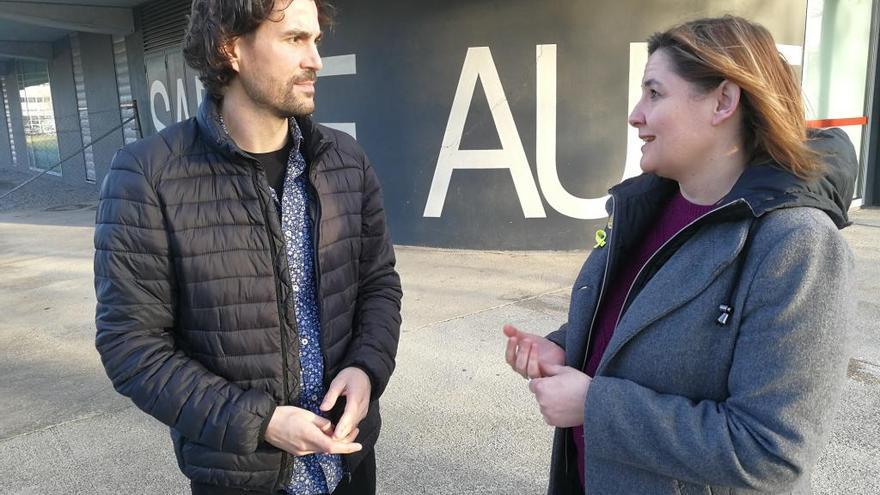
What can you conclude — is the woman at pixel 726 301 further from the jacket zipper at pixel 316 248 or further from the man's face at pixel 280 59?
the man's face at pixel 280 59

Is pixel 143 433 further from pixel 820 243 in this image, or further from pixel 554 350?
pixel 820 243

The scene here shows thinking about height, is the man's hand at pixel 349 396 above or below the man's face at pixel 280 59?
below

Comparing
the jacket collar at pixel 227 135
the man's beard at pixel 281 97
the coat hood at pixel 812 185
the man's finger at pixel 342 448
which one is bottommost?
the man's finger at pixel 342 448

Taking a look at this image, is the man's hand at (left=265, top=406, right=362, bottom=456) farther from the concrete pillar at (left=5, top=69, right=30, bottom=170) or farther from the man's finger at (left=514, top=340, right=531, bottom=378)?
the concrete pillar at (left=5, top=69, right=30, bottom=170)

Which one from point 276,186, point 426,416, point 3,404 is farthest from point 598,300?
point 3,404

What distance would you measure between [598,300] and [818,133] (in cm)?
60

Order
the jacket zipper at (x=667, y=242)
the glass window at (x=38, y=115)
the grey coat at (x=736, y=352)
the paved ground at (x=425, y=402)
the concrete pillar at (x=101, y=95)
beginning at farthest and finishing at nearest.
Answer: the glass window at (x=38, y=115) → the concrete pillar at (x=101, y=95) → the paved ground at (x=425, y=402) → the jacket zipper at (x=667, y=242) → the grey coat at (x=736, y=352)

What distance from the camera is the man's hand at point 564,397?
135 cm

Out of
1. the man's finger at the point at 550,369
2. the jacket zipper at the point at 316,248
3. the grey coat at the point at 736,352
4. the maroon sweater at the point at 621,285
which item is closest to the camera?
the grey coat at the point at 736,352

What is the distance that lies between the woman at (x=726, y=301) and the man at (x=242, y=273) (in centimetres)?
63

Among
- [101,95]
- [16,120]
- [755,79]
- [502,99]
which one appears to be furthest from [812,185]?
[16,120]

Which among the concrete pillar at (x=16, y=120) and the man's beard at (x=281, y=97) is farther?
the concrete pillar at (x=16, y=120)

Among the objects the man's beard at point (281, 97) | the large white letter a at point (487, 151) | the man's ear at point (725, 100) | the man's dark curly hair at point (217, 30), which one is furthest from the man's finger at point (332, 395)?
the large white letter a at point (487, 151)

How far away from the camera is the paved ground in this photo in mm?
2812
